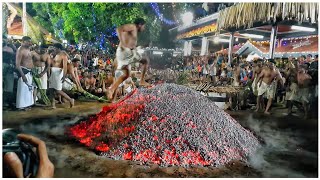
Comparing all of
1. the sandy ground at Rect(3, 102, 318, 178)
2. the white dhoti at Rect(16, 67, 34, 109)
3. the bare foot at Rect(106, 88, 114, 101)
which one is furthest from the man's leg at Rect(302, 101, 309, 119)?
the white dhoti at Rect(16, 67, 34, 109)

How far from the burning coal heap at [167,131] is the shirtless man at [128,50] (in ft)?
1.18

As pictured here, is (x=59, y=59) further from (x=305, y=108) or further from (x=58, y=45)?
(x=305, y=108)

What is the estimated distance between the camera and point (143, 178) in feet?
13.1

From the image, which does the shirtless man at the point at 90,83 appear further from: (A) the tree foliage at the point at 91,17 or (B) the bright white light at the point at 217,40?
(B) the bright white light at the point at 217,40

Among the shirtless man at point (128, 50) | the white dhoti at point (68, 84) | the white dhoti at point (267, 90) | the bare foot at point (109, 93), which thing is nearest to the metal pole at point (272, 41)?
the white dhoti at point (267, 90)

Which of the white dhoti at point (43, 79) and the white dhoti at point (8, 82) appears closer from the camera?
the white dhoti at point (8, 82)

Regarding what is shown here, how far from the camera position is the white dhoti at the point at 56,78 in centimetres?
462

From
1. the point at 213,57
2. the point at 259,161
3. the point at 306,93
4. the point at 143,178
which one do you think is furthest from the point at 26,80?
the point at 306,93

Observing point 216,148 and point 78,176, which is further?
point 216,148

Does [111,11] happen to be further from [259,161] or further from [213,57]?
[259,161]

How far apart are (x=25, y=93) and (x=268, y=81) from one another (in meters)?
3.73

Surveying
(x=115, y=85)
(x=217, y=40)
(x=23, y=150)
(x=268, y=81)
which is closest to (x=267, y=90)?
(x=268, y=81)

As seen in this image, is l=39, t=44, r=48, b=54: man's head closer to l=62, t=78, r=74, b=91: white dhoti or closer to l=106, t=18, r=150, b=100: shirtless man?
l=62, t=78, r=74, b=91: white dhoti

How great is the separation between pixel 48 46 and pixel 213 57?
8.21ft
